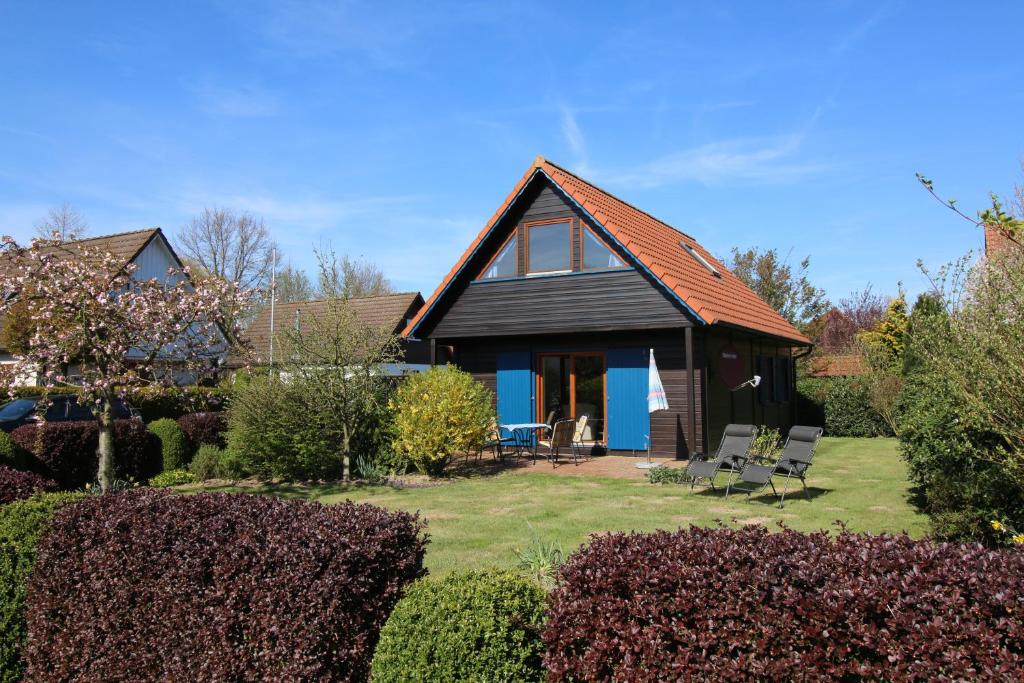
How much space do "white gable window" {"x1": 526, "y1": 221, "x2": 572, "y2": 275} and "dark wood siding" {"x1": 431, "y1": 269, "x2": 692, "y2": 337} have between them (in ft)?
1.06

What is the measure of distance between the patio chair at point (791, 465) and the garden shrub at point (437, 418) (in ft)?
15.2

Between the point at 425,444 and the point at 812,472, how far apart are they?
7328 millimetres

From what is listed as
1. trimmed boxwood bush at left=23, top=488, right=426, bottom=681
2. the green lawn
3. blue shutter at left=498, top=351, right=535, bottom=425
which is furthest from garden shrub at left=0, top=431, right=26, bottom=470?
blue shutter at left=498, top=351, right=535, bottom=425

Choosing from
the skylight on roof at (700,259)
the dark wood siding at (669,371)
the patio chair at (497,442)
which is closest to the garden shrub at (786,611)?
the patio chair at (497,442)

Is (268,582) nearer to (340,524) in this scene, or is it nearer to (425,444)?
(340,524)

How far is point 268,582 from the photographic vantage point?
4.05 metres

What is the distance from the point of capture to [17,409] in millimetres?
15617

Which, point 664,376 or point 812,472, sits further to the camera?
point 664,376

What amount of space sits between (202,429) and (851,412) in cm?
1871

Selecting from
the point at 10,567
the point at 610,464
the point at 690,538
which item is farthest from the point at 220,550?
the point at 610,464

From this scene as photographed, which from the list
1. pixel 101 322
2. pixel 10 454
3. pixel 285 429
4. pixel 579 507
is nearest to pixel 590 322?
pixel 579 507

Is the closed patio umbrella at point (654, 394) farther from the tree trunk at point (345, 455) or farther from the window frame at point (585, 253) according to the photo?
the tree trunk at point (345, 455)

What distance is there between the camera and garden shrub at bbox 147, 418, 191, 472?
14664 mm

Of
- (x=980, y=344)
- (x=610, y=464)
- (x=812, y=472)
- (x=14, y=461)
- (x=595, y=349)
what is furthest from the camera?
(x=595, y=349)
